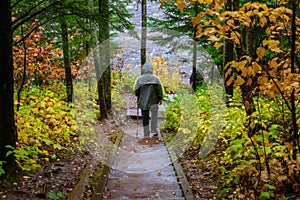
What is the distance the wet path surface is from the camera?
5570 mm

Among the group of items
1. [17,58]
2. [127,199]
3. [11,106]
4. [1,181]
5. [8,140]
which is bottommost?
[127,199]

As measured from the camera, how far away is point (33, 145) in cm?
636

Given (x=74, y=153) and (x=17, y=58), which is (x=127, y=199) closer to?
(x=74, y=153)

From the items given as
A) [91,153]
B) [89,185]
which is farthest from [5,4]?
[91,153]

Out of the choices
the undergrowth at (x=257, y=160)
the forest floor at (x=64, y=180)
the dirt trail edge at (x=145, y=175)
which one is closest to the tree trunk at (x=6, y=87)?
the forest floor at (x=64, y=180)

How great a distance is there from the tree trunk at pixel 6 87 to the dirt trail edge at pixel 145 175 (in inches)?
68.6

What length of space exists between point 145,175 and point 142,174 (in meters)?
0.09

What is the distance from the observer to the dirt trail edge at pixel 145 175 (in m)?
5.53

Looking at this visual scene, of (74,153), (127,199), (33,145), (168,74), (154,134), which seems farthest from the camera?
(168,74)

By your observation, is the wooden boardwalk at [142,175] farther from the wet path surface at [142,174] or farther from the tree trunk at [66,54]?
the tree trunk at [66,54]

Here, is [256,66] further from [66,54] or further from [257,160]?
[66,54]

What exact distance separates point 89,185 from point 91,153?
2.32 meters

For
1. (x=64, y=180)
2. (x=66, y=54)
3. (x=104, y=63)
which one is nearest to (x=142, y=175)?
(x=64, y=180)

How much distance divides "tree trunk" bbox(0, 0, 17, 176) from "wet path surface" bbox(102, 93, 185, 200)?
5.81 ft
